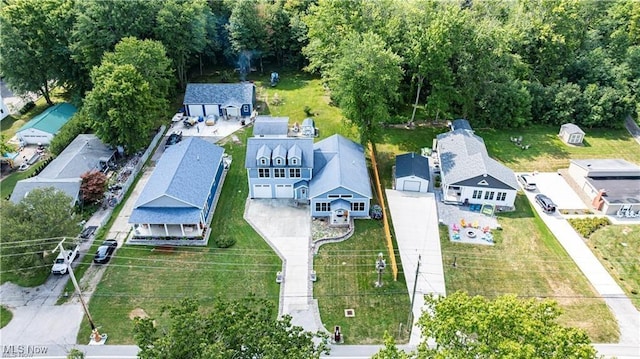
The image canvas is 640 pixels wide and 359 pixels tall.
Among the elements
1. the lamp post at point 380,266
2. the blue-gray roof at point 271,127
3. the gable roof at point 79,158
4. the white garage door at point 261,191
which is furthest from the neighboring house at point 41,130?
the lamp post at point 380,266

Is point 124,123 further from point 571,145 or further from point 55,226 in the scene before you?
point 571,145

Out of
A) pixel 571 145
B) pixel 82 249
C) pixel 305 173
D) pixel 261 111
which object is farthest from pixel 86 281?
pixel 571 145

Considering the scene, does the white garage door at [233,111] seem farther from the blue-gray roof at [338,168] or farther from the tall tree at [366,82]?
the blue-gray roof at [338,168]

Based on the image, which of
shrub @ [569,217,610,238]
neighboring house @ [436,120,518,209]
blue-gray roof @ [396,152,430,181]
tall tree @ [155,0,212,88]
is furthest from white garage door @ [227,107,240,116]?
shrub @ [569,217,610,238]

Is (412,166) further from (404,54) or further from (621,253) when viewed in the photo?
(621,253)

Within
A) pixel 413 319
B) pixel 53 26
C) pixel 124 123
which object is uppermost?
pixel 53 26

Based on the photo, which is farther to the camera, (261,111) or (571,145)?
(261,111)

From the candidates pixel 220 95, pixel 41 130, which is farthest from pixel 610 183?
pixel 41 130
